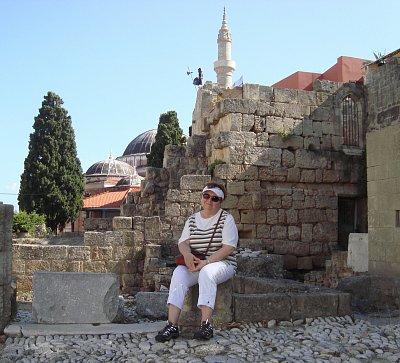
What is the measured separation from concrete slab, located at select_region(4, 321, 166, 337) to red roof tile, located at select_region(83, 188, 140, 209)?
30211 mm

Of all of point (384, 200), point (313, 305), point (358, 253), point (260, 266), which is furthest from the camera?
point (260, 266)

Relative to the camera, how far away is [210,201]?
558 cm

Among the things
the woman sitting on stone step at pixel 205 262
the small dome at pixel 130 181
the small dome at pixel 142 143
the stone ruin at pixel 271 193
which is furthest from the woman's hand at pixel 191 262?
the small dome at pixel 142 143

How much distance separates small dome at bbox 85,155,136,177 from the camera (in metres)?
49.8

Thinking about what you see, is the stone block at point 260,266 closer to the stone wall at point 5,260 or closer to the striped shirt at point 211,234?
the striped shirt at point 211,234

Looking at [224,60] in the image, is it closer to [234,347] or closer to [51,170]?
[51,170]

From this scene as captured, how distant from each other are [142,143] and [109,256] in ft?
147

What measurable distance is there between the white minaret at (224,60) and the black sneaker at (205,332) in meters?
32.3

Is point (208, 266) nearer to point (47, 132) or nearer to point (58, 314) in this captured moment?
point (58, 314)

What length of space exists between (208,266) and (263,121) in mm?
7268

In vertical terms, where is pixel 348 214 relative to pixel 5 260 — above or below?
above

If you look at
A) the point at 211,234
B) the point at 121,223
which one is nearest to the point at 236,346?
the point at 211,234

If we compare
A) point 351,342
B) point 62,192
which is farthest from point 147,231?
point 62,192

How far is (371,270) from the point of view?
8047mm
